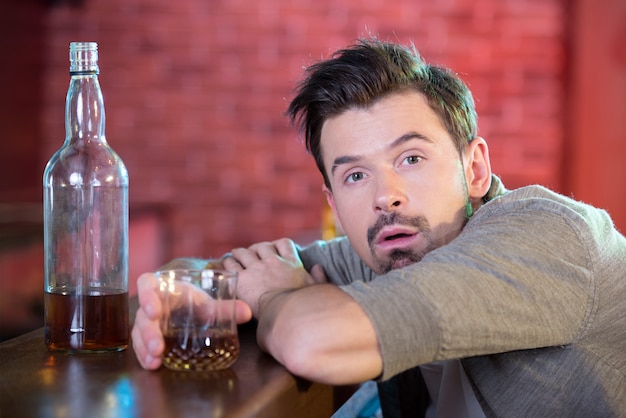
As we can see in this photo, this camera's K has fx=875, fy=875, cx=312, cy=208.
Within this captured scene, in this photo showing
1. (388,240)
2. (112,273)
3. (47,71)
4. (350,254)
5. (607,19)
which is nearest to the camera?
(112,273)

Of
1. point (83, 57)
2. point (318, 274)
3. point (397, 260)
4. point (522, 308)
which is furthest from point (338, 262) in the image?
point (83, 57)

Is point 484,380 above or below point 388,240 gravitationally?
below

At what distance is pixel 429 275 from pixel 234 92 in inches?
123

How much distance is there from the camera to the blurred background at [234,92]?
387cm

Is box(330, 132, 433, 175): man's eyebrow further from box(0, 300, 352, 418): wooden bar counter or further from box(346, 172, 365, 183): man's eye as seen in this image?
box(0, 300, 352, 418): wooden bar counter

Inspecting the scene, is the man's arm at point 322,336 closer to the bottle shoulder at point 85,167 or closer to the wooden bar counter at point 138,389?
the wooden bar counter at point 138,389

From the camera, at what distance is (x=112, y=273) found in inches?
44.8

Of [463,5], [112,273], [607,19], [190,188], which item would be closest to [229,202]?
[190,188]

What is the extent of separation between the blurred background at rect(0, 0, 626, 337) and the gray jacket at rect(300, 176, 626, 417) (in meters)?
2.56

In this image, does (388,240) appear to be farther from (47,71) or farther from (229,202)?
(47,71)

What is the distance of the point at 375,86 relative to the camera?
5.10 feet

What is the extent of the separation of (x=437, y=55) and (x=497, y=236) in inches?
114

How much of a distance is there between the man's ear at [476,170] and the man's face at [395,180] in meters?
0.04

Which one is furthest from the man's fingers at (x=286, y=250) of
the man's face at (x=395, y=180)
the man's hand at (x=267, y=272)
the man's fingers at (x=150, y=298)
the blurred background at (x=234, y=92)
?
the blurred background at (x=234, y=92)
